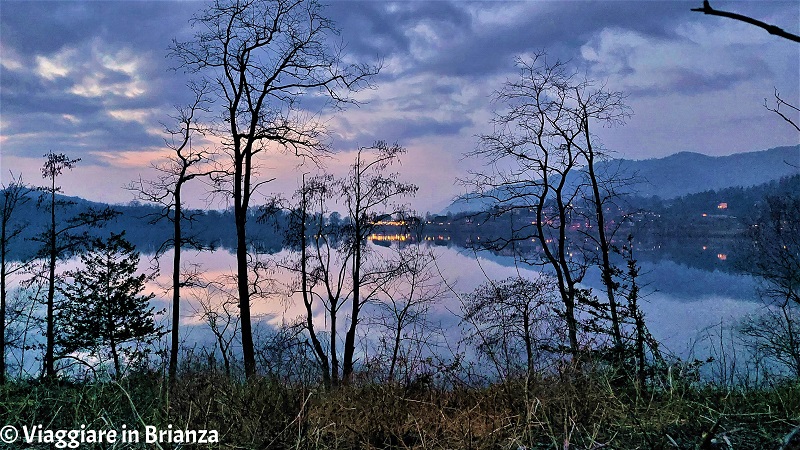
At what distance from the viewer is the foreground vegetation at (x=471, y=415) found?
8.36ft

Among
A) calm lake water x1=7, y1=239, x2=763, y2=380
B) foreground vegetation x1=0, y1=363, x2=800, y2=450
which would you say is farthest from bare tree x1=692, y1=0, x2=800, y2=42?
calm lake water x1=7, y1=239, x2=763, y2=380

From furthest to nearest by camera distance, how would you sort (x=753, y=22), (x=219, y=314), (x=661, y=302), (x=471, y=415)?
(x=661, y=302) < (x=219, y=314) < (x=471, y=415) < (x=753, y=22)

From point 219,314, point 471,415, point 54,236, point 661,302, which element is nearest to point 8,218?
point 54,236

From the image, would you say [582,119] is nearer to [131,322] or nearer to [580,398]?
[580,398]

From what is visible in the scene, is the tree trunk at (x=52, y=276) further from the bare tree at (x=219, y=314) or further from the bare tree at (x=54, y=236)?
the bare tree at (x=219, y=314)

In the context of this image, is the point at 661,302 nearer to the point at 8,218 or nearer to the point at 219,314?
the point at 219,314

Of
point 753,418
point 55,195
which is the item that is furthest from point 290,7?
point 55,195

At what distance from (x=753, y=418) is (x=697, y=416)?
268 mm

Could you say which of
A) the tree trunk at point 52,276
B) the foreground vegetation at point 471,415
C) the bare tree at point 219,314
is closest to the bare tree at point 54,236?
the tree trunk at point 52,276

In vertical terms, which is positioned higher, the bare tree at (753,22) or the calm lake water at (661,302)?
the bare tree at (753,22)

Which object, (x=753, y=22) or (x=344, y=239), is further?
(x=344, y=239)

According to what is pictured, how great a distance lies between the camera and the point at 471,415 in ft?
11.6

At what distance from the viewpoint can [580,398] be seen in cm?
315

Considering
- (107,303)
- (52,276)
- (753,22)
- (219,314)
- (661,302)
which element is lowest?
(661,302)
